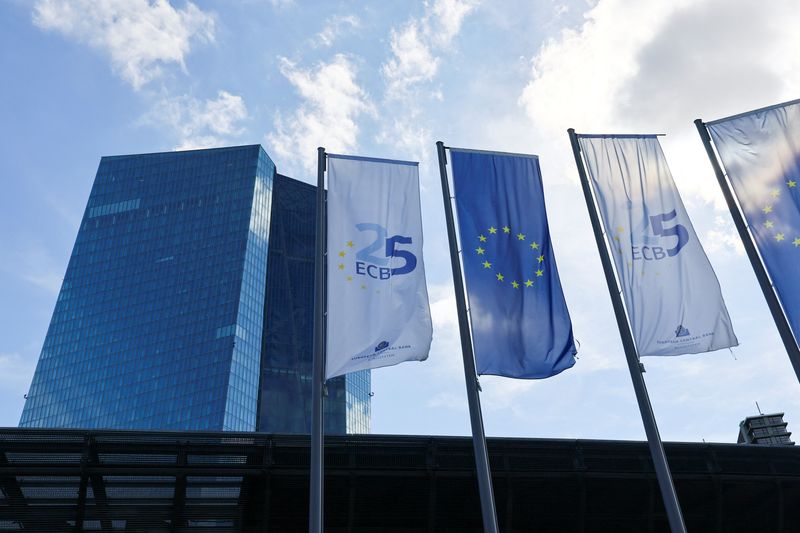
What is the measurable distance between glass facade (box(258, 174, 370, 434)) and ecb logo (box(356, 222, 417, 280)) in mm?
112377

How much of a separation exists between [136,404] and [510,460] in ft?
385

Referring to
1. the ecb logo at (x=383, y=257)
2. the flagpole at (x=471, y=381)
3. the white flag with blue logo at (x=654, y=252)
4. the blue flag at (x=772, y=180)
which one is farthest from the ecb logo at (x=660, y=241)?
the ecb logo at (x=383, y=257)

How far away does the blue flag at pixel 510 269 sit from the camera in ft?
61.3

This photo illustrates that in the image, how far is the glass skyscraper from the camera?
126 metres

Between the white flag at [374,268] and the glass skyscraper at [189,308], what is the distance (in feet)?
331

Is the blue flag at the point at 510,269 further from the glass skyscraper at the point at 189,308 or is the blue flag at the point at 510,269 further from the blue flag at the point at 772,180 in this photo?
the glass skyscraper at the point at 189,308

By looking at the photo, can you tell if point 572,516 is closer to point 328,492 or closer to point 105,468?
point 328,492

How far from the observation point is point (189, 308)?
134250 mm

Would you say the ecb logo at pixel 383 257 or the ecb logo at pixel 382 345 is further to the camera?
the ecb logo at pixel 383 257

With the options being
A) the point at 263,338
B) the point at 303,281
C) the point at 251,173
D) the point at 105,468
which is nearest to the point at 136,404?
the point at 263,338

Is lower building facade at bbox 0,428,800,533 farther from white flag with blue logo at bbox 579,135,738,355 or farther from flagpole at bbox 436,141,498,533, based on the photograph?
white flag with blue logo at bbox 579,135,738,355

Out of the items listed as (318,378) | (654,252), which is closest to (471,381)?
(318,378)

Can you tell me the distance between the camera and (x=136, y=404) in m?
126

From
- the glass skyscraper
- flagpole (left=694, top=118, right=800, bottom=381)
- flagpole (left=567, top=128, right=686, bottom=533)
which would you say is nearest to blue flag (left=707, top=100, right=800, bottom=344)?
flagpole (left=694, top=118, right=800, bottom=381)
